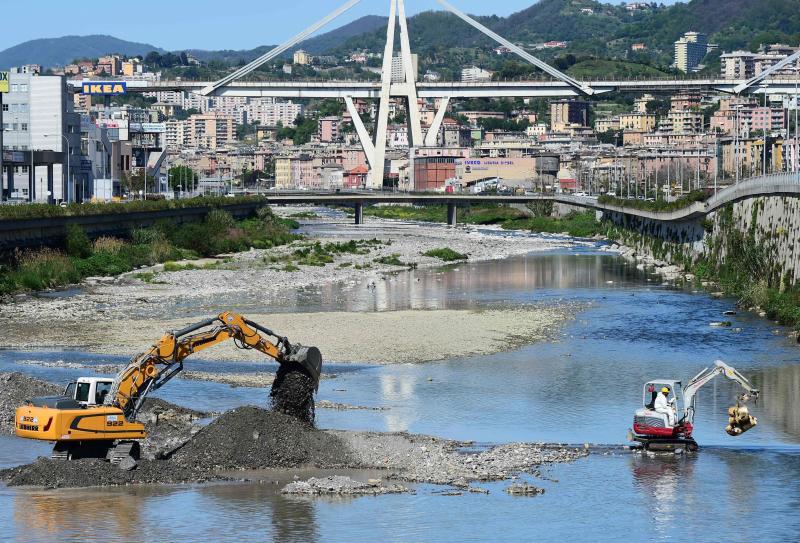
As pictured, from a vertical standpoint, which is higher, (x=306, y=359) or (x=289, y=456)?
(x=306, y=359)

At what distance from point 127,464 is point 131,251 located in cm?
5047

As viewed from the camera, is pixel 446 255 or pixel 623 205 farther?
pixel 623 205

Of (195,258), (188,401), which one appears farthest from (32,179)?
(188,401)

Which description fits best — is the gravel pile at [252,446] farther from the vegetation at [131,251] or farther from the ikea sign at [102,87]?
the ikea sign at [102,87]

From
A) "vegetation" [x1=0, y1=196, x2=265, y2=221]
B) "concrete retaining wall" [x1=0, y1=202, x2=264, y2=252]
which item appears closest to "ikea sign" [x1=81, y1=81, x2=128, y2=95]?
"vegetation" [x1=0, y1=196, x2=265, y2=221]

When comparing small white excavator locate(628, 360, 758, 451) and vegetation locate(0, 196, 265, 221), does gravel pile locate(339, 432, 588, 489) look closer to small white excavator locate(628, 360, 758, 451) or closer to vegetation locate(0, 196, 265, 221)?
small white excavator locate(628, 360, 758, 451)

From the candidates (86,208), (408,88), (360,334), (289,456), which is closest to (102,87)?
(408,88)

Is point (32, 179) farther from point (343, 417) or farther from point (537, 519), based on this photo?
point (537, 519)

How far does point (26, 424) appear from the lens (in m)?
21.5

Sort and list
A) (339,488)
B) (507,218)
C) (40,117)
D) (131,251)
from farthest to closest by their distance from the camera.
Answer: (507,218) → (40,117) → (131,251) → (339,488)

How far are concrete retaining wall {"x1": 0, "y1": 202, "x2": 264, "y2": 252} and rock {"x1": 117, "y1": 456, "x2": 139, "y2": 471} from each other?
126 ft

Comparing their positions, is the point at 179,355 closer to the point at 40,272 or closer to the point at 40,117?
the point at 40,272

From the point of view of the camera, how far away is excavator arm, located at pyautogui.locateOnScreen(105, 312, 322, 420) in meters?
22.2

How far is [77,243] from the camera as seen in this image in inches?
2594
